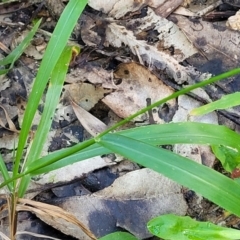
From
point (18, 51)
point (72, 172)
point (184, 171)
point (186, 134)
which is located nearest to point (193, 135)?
point (186, 134)

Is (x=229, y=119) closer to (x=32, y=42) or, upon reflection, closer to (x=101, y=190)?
(x=101, y=190)

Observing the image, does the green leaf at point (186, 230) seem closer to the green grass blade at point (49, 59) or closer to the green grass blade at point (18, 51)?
the green grass blade at point (49, 59)

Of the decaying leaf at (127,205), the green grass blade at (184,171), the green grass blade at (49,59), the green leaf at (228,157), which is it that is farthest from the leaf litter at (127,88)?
the green grass blade at (184,171)

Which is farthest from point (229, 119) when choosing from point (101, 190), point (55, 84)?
point (55, 84)

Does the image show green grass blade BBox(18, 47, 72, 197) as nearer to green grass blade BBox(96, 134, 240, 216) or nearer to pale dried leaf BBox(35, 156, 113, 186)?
pale dried leaf BBox(35, 156, 113, 186)

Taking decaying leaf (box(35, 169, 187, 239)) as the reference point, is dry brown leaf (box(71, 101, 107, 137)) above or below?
above

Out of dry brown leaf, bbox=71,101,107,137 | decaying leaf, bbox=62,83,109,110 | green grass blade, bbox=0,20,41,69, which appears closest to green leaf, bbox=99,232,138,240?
dry brown leaf, bbox=71,101,107,137
